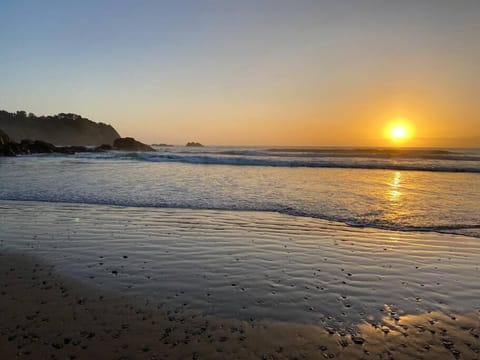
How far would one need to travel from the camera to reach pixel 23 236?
8258mm

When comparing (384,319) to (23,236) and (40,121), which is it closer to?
(23,236)

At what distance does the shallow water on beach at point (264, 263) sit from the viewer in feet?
15.8

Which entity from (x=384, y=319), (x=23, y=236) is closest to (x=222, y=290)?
(x=384, y=319)

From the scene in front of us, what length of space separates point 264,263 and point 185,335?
2.78 meters

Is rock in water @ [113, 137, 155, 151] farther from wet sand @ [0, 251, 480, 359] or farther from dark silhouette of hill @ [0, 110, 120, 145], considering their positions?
wet sand @ [0, 251, 480, 359]

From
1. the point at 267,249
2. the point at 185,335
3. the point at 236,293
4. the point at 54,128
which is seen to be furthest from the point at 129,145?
the point at 185,335

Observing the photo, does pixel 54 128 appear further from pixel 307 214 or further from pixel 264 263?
pixel 264 263

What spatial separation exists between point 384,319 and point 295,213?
7086mm

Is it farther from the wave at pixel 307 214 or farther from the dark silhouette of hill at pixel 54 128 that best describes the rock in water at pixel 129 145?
the wave at pixel 307 214

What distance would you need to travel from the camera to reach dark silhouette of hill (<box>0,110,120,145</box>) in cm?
14238

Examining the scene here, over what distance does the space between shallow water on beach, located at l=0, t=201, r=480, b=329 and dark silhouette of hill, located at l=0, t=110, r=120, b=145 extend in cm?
15136

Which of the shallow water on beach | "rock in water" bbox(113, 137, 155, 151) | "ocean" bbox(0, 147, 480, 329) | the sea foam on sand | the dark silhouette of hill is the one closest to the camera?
the sea foam on sand

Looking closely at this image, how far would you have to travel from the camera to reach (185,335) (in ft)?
12.9

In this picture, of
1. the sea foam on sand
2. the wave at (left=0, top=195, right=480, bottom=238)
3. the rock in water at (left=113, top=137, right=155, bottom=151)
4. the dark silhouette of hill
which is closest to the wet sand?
the sea foam on sand
